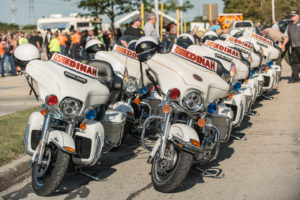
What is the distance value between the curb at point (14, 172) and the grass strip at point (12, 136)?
0.15 metres

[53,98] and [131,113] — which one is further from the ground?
[53,98]

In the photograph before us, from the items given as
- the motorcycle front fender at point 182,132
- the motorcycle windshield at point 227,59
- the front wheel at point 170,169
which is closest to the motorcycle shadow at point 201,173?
the front wheel at point 170,169

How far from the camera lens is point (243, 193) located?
532 cm

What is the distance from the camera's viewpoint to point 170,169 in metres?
5.31

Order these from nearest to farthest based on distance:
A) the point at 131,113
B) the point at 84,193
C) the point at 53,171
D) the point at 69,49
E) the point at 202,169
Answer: the point at 53,171 → the point at 84,193 → the point at 202,169 → the point at 131,113 → the point at 69,49

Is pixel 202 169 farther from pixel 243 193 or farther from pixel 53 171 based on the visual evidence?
pixel 53 171

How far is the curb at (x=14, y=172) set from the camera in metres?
5.98

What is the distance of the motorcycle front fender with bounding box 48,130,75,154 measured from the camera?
5.19 m

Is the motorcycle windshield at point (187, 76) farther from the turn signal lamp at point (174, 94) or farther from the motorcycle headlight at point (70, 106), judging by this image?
the motorcycle headlight at point (70, 106)

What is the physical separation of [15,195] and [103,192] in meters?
0.98

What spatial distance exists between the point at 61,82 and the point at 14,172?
4.80 ft

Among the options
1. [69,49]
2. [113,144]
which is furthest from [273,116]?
[69,49]

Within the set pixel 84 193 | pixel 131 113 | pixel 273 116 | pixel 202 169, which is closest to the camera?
pixel 84 193

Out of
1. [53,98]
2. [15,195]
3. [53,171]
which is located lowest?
[15,195]
